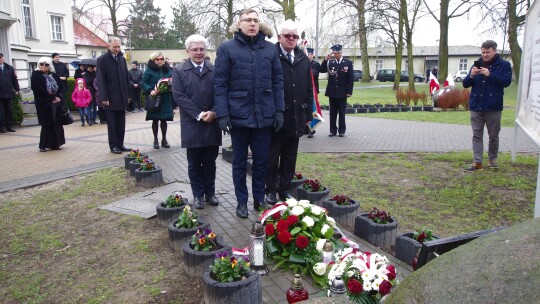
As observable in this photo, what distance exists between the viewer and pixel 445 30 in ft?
96.3

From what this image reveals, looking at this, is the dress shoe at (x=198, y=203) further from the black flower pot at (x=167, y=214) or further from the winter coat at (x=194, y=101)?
the winter coat at (x=194, y=101)

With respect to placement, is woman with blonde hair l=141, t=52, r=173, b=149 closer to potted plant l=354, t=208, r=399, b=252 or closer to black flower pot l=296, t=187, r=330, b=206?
black flower pot l=296, t=187, r=330, b=206

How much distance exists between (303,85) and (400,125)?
29.7 feet

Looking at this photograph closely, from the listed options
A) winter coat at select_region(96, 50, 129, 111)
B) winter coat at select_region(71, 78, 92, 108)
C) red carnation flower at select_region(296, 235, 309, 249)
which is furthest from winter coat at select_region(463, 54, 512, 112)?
winter coat at select_region(71, 78, 92, 108)

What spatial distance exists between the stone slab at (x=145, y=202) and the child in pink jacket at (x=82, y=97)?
325 inches

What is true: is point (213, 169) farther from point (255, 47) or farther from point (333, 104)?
point (333, 104)

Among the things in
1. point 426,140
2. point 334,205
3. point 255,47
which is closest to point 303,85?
point 255,47

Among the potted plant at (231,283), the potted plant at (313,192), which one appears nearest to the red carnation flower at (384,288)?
the potted plant at (231,283)

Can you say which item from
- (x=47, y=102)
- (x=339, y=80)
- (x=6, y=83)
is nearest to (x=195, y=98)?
(x=47, y=102)

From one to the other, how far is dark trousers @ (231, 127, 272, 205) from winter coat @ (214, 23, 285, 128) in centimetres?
15

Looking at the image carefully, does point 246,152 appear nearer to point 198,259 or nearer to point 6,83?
point 198,259

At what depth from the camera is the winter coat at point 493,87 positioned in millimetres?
6848

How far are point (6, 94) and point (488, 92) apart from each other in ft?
38.0

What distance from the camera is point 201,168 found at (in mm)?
5391
